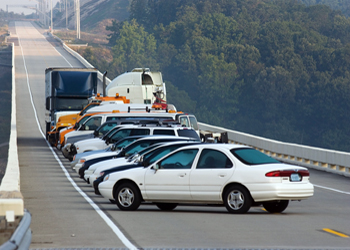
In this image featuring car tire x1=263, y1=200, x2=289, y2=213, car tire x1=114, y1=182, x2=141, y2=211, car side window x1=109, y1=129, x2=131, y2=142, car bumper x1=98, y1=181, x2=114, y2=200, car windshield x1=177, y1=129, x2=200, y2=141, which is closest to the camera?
car tire x1=263, y1=200, x2=289, y2=213

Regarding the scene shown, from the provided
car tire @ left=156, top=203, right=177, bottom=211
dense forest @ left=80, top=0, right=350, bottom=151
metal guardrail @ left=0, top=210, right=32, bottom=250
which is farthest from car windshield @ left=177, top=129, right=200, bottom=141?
dense forest @ left=80, top=0, right=350, bottom=151

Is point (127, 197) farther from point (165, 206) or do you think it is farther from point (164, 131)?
point (164, 131)

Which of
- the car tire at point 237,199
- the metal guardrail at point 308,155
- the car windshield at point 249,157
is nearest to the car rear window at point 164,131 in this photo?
the metal guardrail at point 308,155

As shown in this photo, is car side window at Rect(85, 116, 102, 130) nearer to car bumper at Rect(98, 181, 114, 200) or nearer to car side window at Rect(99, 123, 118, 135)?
car side window at Rect(99, 123, 118, 135)

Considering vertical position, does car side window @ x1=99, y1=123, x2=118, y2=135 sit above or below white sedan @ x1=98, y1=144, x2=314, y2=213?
below

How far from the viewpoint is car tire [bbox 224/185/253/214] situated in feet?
45.6

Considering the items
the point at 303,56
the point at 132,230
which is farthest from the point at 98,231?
the point at 303,56

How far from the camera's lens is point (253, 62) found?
12325cm

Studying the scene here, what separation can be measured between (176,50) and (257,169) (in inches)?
5014

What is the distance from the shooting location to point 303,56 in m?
121

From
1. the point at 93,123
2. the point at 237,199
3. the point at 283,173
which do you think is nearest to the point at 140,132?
the point at 93,123

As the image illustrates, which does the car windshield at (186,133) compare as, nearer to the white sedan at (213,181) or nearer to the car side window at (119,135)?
the car side window at (119,135)

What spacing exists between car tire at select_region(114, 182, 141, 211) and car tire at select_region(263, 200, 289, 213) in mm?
2553

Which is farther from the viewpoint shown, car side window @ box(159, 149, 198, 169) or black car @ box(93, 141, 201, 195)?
black car @ box(93, 141, 201, 195)
